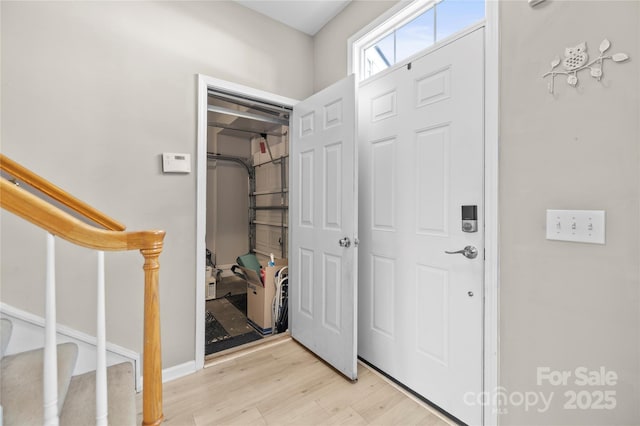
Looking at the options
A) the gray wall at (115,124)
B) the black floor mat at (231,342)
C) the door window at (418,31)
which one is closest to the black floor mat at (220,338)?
the black floor mat at (231,342)

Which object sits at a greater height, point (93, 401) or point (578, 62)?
point (578, 62)

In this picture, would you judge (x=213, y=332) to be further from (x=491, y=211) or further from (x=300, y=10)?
(x=300, y=10)

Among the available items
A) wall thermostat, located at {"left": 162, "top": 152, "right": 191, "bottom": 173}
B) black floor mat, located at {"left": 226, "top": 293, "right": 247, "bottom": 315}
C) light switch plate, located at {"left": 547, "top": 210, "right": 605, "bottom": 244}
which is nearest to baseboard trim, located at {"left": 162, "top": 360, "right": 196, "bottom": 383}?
black floor mat, located at {"left": 226, "top": 293, "right": 247, "bottom": 315}

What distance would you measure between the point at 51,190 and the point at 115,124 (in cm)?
55

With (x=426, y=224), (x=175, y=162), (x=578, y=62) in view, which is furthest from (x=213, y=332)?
(x=578, y=62)

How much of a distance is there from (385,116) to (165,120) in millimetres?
1494

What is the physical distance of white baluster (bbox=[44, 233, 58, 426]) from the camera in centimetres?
76

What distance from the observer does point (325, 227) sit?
2113 mm

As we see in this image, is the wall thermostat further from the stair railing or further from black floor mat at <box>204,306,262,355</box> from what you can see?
black floor mat at <box>204,306,262,355</box>

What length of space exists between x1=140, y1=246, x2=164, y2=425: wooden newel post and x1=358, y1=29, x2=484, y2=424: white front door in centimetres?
136

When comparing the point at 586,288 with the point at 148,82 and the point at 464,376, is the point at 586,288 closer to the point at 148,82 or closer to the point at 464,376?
the point at 464,376

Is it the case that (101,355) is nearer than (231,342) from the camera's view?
Yes

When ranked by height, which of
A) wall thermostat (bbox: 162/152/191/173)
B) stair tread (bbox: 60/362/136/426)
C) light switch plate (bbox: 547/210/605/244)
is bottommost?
stair tread (bbox: 60/362/136/426)

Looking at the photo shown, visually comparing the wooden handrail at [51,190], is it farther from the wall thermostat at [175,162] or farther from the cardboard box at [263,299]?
the cardboard box at [263,299]
